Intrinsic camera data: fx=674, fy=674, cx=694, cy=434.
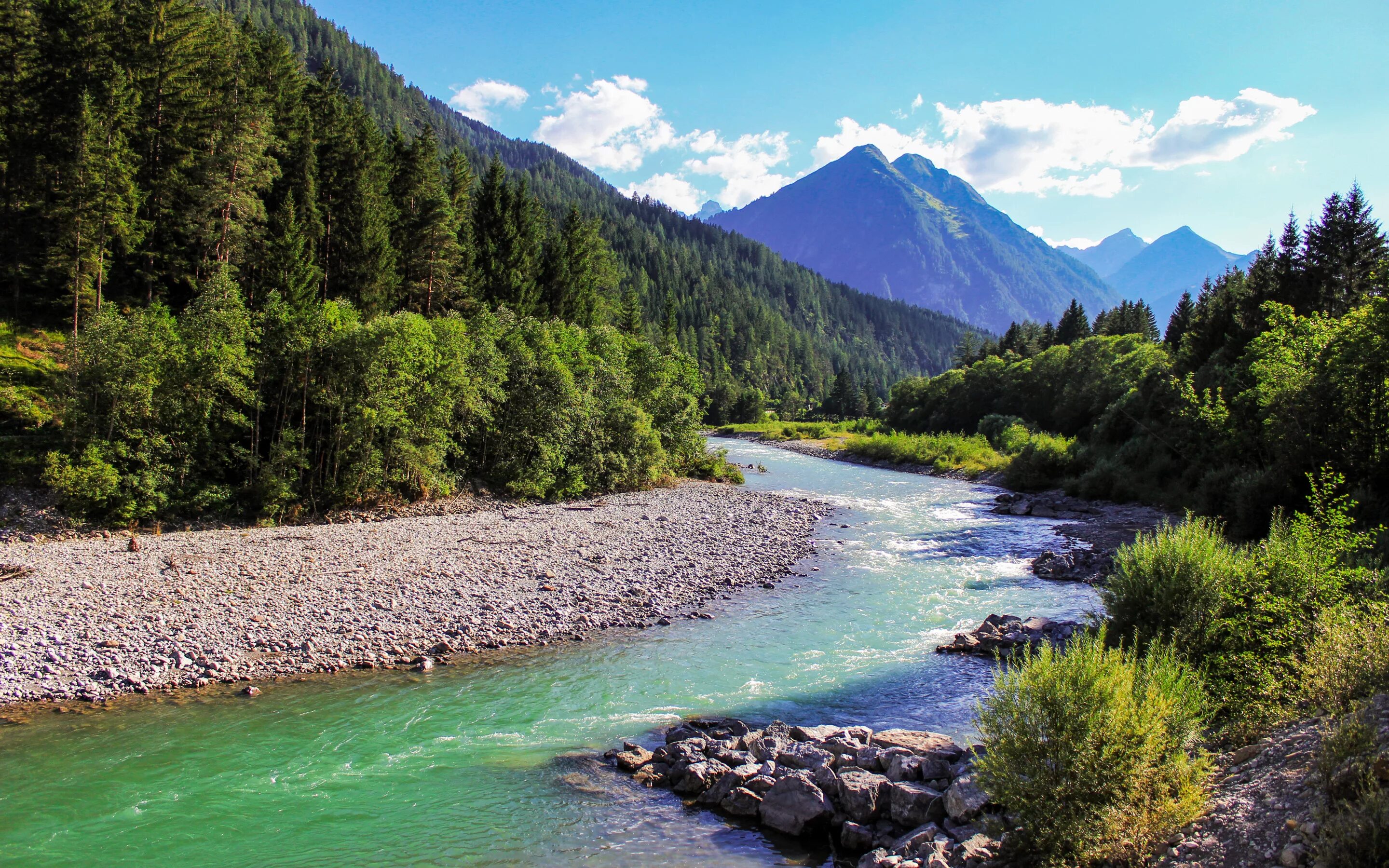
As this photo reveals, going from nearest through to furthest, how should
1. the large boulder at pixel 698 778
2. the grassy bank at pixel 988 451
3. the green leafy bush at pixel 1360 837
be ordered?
1. the green leafy bush at pixel 1360 837
2. the large boulder at pixel 698 778
3. the grassy bank at pixel 988 451

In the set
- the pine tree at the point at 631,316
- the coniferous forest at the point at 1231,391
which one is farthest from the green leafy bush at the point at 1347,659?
the pine tree at the point at 631,316

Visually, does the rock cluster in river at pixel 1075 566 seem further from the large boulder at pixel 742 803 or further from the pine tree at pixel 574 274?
the pine tree at pixel 574 274

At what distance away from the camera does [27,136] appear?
31.6m

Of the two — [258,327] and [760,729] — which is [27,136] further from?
[760,729]

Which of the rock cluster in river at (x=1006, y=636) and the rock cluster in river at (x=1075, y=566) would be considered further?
the rock cluster in river at (x=1075, y=566)

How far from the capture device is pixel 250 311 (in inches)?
1177

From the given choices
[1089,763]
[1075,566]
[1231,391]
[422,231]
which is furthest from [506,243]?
[1089,763]

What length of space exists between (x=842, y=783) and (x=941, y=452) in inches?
2379

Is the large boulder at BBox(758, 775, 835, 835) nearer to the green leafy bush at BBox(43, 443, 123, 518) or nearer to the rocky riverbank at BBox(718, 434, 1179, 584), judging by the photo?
the rocky riverbank at BBox(718, 434, 1179, 584)

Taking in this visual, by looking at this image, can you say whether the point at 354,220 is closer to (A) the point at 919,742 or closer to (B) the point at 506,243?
(B) the point at 506,243

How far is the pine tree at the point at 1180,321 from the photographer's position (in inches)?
2785

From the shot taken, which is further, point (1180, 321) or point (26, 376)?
point (1180, 321)

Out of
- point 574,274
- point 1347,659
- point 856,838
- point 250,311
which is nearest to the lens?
point 1347,659

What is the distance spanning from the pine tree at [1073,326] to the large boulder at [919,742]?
9124 centimetres
